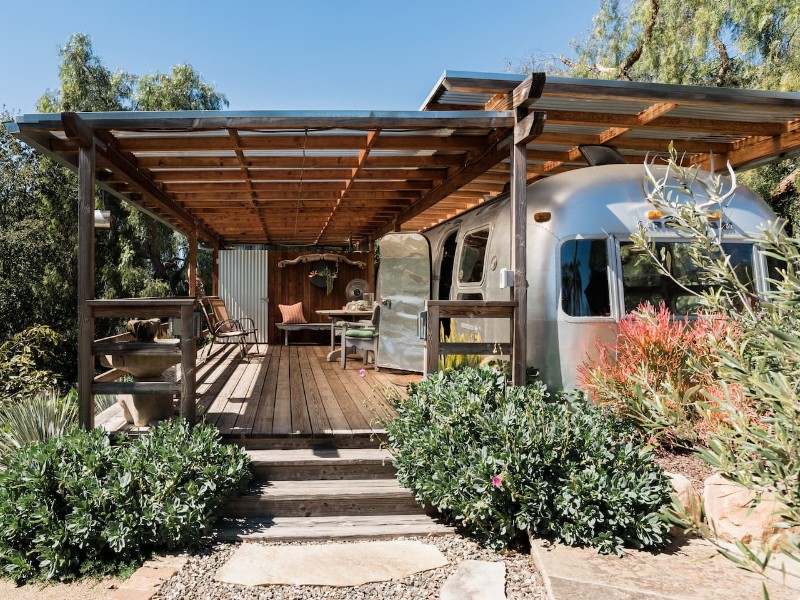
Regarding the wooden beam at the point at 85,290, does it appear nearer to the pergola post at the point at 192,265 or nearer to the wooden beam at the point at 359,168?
the wooden beam at the point at 359,168

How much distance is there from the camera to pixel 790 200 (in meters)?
11.1

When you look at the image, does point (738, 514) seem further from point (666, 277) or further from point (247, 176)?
point (247, 176)

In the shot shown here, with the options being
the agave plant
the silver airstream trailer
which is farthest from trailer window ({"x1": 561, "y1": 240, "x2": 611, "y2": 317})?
the agave plant

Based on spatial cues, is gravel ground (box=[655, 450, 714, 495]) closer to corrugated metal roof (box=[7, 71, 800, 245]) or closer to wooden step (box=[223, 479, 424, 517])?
wooden step (box=[223, 479, 424, 517])

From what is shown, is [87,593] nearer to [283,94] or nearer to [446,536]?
[446,536]

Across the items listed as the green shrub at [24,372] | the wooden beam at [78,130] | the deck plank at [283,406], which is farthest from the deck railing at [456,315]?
the green shrub at [24,372]

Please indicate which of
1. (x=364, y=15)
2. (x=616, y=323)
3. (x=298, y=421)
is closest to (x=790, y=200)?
(x=616, y=323)

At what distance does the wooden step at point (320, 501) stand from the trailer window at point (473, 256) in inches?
114

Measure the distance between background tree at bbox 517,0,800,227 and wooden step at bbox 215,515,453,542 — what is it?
8138mm

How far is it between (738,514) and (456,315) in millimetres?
2331

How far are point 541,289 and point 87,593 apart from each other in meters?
3.89

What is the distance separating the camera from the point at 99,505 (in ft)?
11.7

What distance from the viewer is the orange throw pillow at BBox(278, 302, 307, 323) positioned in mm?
12641

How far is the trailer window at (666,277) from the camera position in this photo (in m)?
5.15
